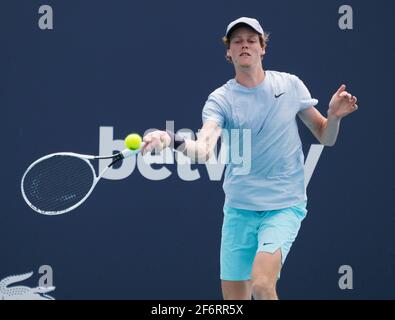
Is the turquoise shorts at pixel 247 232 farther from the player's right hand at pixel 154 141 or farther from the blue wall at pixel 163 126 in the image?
the blue wall at pixel 163 126

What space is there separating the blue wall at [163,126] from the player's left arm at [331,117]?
99 cm

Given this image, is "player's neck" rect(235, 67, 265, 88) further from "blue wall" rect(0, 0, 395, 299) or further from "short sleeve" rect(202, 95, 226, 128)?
"blue wall" rect(0, 0, 395, 299)

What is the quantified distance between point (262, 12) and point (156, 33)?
64 cm

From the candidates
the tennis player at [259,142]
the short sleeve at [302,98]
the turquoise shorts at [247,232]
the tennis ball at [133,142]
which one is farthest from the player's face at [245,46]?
the tennis ball at [133,142]

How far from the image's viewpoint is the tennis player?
4.28 meters

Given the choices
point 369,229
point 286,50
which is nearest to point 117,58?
point 286,50

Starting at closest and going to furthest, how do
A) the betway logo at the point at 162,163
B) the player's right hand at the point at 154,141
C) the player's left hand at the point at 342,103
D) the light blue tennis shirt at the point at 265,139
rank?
the player's right hand at the point at 154,141 → the player's left hand at the point at 342,103 → the light blue tennis shirt at the point at 265,139 → the betway logo at the point at 162,163

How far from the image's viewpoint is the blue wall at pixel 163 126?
17.8ft

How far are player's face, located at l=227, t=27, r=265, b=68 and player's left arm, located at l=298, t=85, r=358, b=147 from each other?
0.39 metres

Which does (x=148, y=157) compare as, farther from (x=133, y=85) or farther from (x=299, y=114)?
(x=299, y=114)

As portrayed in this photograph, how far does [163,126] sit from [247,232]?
1287 mm

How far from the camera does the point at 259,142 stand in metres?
4.33

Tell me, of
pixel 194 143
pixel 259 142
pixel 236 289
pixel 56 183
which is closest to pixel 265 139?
pixel 259 142

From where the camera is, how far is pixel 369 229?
5.48 m
